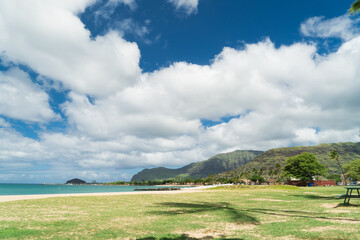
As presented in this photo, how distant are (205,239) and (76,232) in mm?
5553

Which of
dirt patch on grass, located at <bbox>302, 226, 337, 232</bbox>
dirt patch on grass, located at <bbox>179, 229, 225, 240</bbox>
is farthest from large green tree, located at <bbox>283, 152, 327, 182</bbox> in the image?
dirt patch on grass, located at <bbox>179, 229, 225, 240</bbox>

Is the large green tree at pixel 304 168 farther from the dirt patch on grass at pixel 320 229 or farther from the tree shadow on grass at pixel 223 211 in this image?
the dirt patch on grass at pixel 320 229

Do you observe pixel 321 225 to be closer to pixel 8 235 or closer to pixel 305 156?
pixel 8 235

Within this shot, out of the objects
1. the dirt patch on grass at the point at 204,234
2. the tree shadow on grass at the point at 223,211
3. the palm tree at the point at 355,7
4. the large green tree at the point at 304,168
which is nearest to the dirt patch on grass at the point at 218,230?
the dirt patch on grass at the point at 204,234

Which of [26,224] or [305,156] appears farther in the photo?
[305,156]

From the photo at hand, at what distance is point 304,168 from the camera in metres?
88.1

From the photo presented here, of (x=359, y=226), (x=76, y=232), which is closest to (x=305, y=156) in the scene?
(x=359, y=226)

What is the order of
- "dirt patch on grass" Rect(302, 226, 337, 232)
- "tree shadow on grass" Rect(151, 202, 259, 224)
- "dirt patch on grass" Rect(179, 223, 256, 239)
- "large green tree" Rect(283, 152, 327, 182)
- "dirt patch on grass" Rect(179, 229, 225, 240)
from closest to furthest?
"dirt patch on grass" Rect(179, 229, 225, 240)
"dirt patch on grass" Rect(179, 223, 256, 239)
"dirt patch on grass" Rect(302, 226, 337, 232)
"tree shadow on grass" Rect(151, 202, 259, 224)
"large green tree" Rect(283, 152, 327, 182)

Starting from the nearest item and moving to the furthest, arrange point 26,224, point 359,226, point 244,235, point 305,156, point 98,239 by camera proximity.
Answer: point 98,239
point 244,235
point 359,226
point 26,224
point 305,156

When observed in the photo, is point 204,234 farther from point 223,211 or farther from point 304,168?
point 304,168

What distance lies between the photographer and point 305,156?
94.8 meters

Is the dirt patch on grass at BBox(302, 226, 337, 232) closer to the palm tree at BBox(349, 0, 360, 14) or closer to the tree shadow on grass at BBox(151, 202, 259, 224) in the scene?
the tree shadow on grass at BBox(151, 202, 259, 224)

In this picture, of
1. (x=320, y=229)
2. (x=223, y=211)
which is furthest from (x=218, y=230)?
(x=223, y=211)

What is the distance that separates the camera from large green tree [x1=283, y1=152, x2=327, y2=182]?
8788 cm
